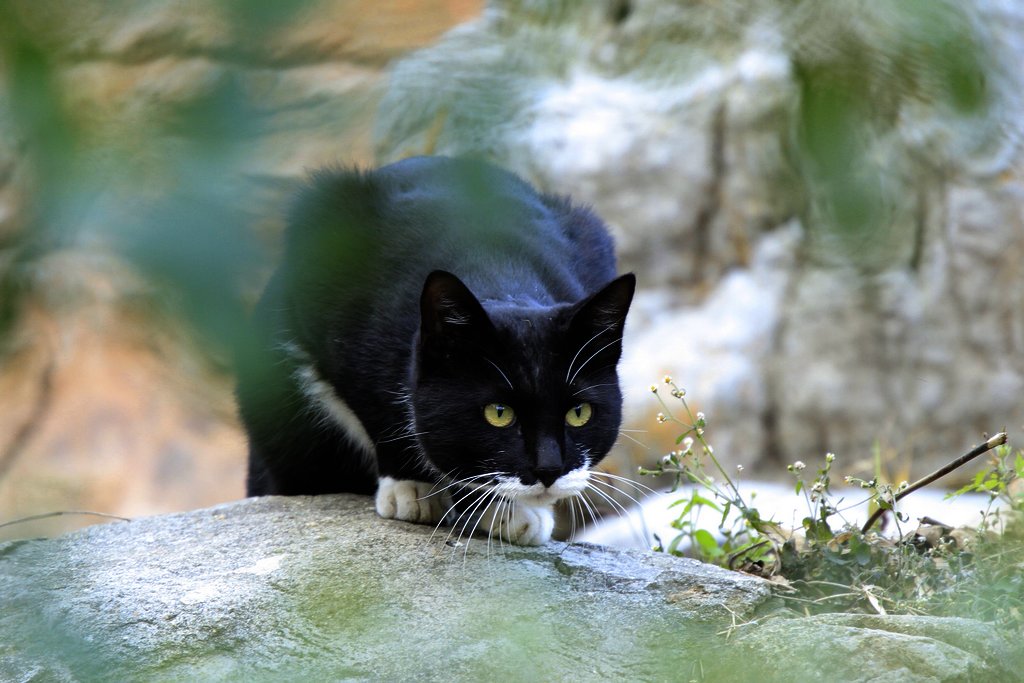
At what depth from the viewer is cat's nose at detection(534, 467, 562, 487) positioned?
107 inches

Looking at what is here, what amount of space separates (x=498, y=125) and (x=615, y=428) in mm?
2318

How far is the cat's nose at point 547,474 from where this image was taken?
2.73 m

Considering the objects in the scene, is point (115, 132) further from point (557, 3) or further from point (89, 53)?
point (557, 3)

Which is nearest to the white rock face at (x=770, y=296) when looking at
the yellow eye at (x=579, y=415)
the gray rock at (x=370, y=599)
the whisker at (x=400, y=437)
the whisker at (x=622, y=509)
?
the whisker at (x=622, y=509)

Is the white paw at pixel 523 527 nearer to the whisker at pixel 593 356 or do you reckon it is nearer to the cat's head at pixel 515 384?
the cat's head at pixel 515 384

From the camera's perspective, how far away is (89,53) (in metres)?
0.69

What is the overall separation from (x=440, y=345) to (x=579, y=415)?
41cm

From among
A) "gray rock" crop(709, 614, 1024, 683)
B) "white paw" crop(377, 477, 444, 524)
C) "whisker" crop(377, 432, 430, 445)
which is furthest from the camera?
"white paw" crop(377, 477, 444, 524)

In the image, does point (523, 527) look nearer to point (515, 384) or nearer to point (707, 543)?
point (515, 384)

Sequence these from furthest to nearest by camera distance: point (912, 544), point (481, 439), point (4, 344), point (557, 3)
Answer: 1. point (912, 544)
2. point (481, 439)
3. point (557, 3)
4. point (4, 344)

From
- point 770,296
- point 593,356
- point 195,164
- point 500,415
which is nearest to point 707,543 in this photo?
point 593,356

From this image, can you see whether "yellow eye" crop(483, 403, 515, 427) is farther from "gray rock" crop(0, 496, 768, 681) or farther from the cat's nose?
"gray rock" crop(0, 496, 768, 681)

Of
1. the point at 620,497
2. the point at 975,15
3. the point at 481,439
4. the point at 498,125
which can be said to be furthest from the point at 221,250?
the point at 620,497

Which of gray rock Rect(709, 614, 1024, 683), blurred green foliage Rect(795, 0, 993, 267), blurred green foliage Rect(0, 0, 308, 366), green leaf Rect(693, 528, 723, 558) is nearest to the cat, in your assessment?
green leaf Rect(693, 528, 723, 558)
